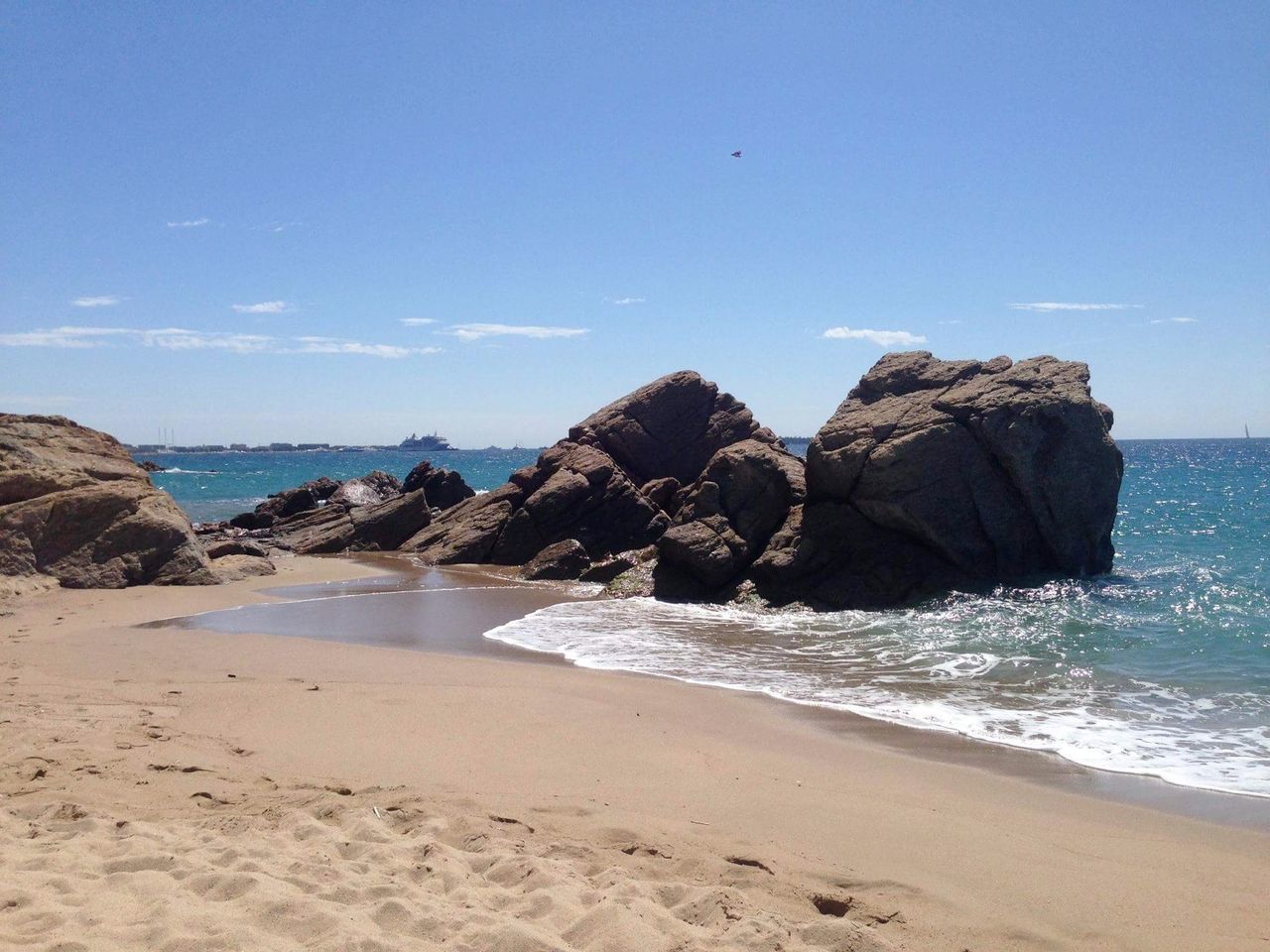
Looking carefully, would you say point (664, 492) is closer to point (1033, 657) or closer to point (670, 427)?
point (670, 427)

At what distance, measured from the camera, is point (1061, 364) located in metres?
17.8

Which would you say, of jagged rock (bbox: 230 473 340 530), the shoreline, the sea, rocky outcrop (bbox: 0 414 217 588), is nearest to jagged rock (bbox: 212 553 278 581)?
rocky outcrop (bbox: 0 414 217 588)

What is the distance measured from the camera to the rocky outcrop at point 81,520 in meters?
16.1

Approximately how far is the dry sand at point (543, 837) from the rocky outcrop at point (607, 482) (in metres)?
13.3

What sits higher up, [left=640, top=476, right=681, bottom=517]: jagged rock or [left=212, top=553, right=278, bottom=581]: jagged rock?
[left=640, top=476, right=681, bottom=517]: jagged rock

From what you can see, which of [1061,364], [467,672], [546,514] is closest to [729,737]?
[467,672]

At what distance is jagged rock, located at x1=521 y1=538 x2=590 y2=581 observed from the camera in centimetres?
2011

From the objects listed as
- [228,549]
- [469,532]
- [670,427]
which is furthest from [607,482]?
[228,549]

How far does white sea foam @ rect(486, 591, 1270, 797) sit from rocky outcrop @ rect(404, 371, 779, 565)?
20.9ft

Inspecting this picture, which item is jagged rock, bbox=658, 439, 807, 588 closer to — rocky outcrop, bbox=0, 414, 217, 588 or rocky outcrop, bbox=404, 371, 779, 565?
rocky outcrop, bbox=404, 371, 779, 565

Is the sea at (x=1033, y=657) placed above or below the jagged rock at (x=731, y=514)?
below

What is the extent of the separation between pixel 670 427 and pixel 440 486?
972 cm

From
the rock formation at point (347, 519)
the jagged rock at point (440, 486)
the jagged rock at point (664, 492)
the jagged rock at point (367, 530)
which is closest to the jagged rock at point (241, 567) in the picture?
the rock formation at point (347, 519)

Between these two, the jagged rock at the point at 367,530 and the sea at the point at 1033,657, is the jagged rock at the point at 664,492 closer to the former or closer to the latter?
the sea at the point at 1033,657
